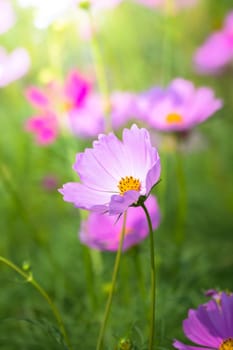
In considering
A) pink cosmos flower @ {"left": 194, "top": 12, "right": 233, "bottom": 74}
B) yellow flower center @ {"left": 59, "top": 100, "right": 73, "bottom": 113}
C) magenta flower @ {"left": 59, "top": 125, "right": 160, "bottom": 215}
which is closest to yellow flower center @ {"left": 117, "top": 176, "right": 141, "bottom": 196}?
A: magenta flower @ {"left": 59, "top": 125, "right": 160, "bottom": 215}

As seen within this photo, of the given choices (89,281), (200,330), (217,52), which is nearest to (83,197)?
(200,330)

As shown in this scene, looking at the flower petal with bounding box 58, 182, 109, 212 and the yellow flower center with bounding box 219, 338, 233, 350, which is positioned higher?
the flower petal with bounding box 58, 182, 109, 212

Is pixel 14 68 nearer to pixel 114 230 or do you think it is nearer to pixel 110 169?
pixel 114 230

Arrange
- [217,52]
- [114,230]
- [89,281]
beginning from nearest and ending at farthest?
[114,230] < [89,281] < [217,52]

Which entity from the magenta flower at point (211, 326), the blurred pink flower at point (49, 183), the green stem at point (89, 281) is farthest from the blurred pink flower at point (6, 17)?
the magenta flower at point (211, 326)

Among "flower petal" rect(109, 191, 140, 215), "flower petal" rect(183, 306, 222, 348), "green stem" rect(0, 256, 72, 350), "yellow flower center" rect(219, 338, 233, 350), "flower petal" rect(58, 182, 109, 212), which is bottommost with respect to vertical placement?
"yellow flower center" rect(219, 338, 233, 350)

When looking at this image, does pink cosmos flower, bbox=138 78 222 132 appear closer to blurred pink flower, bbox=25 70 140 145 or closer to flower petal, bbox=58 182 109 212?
blurred pink flower, bbox=25 70 140 145
